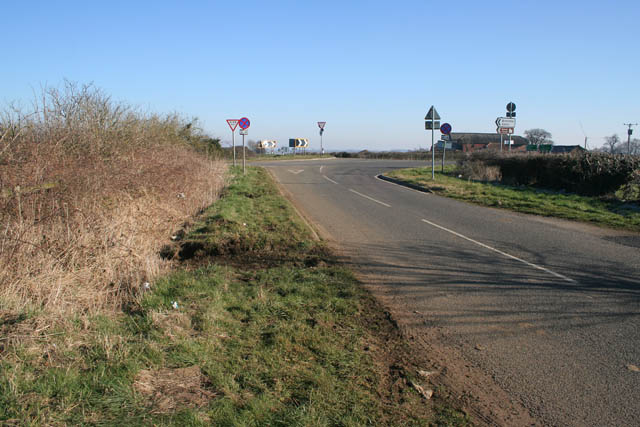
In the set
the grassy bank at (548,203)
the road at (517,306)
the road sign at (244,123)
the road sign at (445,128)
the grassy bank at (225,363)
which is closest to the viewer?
the grassy bank at (225,363)

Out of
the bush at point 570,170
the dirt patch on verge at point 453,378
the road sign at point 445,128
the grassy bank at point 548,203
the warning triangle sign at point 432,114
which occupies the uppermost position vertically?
the warning triangle sign at point 432,114

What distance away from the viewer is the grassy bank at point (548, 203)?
13.2 metres

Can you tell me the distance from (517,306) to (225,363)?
3.78m

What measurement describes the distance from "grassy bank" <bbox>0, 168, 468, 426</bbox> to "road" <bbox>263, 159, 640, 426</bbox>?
0.51m

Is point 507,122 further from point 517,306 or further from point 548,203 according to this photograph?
point 517,306

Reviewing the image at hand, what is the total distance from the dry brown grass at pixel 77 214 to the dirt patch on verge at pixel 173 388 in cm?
141

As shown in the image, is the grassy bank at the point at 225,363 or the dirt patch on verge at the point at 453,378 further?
the dirt patch on verge at the point at 453,378

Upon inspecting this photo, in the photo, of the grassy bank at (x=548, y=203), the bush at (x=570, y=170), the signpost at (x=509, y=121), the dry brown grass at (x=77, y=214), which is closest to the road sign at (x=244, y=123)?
the grassy bank at (x=548, y=203)

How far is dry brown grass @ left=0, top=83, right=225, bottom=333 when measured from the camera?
209 inches

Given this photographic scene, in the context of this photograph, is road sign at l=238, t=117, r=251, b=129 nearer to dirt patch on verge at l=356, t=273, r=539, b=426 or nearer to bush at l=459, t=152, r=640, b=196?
bush at l=459, t=152, r=640, b=196

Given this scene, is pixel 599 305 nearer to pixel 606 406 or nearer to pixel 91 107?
pixel 606 406

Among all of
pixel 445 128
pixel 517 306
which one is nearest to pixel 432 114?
pixel 445 128

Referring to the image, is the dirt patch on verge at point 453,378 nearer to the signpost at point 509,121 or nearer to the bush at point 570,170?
the bush at point 570,170

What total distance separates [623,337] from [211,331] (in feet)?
14.0
